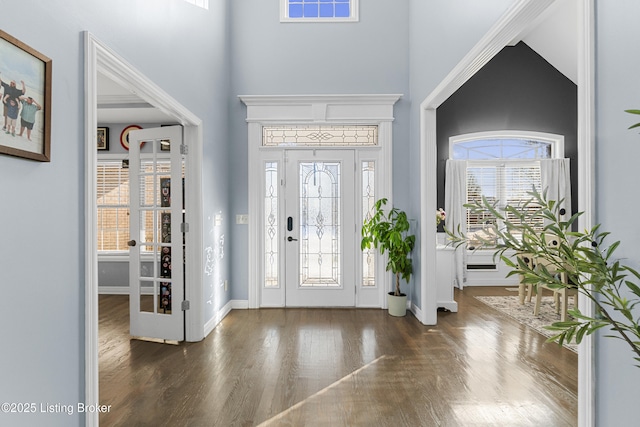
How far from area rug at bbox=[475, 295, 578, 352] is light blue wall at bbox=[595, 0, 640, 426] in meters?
2.39

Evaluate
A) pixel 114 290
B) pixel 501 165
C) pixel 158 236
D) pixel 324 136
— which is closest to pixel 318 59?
pixel 324 136

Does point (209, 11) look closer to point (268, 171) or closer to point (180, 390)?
point (268, 171)

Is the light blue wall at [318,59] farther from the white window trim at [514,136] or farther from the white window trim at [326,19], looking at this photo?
the white window trim at [514,136]

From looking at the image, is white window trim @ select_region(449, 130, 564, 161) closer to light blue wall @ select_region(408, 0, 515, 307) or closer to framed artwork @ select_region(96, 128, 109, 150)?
light blue wall @ select_region(408, 0, 515, 307)

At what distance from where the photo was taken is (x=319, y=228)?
462cm

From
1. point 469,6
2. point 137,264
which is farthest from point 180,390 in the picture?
point 469,6

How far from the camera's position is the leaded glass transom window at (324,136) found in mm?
4641

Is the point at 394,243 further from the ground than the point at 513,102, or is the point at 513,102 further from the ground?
the point at 513,102

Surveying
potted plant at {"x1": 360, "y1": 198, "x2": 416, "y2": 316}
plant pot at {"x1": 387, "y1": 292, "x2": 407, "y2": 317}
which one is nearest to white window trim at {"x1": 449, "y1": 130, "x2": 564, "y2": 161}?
potted plant at {"x1": 360, "y1": 198, "x2": 416, "y2": 316}

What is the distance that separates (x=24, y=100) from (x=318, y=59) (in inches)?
143

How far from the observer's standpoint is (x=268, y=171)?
465 cm

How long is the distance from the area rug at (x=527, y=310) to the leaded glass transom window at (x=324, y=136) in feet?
8.55

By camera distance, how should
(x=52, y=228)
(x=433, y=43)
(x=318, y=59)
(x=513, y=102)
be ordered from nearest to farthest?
(x=52, y=228) → (x=433, y=43) → (x=318, y=59) → (x=513, y=102)

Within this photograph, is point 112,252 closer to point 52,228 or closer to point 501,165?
point 52,228
